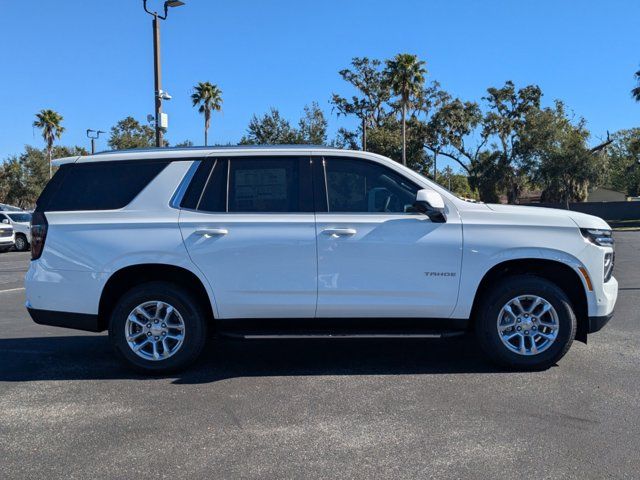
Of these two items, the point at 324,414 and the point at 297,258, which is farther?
the point at 297,258

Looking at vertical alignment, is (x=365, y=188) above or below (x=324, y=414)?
above

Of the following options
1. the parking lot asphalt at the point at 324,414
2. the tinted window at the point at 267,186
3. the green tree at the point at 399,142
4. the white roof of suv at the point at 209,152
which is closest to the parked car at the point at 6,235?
the parking lot asphalt at the point at 324,414

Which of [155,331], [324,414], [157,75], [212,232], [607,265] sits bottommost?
[324,414]

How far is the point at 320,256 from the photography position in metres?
5.00

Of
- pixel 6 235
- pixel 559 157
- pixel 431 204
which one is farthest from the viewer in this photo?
pixel 559 157

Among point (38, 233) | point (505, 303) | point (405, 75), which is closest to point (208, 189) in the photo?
point (38, 233)

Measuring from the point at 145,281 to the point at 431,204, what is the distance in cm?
271

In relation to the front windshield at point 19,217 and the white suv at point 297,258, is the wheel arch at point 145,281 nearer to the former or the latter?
the white suv at point 297,258

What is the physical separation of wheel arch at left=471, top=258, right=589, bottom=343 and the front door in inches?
13.9

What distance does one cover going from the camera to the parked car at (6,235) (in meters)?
21.7

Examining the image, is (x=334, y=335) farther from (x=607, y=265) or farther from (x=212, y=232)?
(x=607, y=265)

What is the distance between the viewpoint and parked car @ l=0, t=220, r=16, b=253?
21.7 meters

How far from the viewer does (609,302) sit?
202 inches

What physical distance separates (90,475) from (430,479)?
2.02 metres
